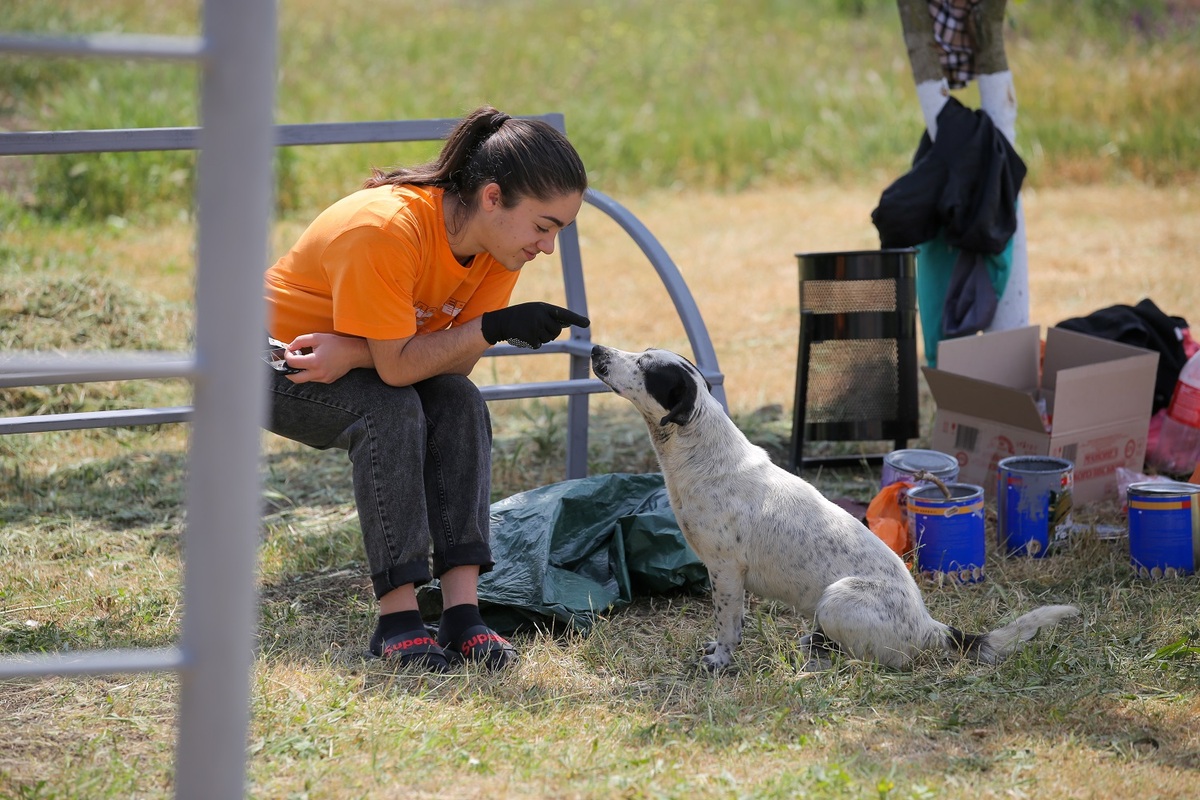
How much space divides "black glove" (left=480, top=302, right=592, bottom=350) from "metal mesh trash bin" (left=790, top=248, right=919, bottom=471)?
177 centimetres

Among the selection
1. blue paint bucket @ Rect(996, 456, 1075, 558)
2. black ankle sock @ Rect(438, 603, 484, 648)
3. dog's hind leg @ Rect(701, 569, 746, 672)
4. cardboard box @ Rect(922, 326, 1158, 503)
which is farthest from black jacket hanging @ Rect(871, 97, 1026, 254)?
black ankle sock @ Rect(438, 603, 484, 648)

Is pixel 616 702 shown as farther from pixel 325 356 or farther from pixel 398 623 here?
pixel 325 356

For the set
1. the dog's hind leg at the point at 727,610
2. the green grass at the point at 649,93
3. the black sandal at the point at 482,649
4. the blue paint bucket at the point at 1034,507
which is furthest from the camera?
the green grass at the point at 649,93

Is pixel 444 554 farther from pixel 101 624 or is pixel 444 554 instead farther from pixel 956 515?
pixel 956 515

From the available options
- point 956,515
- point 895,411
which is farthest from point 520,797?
point 895,411

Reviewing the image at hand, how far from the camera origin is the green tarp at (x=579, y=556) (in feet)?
9.83

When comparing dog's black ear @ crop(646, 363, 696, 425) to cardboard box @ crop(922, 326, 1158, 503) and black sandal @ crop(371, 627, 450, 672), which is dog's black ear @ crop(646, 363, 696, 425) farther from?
cardboard box @ crop(922, 326, 1158, 503)

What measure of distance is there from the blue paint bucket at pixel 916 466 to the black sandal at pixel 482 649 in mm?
1418

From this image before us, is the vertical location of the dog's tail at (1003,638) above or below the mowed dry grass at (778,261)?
below

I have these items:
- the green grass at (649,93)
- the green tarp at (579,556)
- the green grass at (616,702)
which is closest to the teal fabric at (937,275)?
the green grass at (616,702)

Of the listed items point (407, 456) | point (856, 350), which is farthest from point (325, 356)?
point (856, 350)

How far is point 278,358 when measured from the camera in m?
2.75

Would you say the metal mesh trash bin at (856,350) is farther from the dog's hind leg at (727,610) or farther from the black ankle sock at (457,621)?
the black ankle sock at (457,621)

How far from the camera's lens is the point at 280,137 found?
11.3 ft
